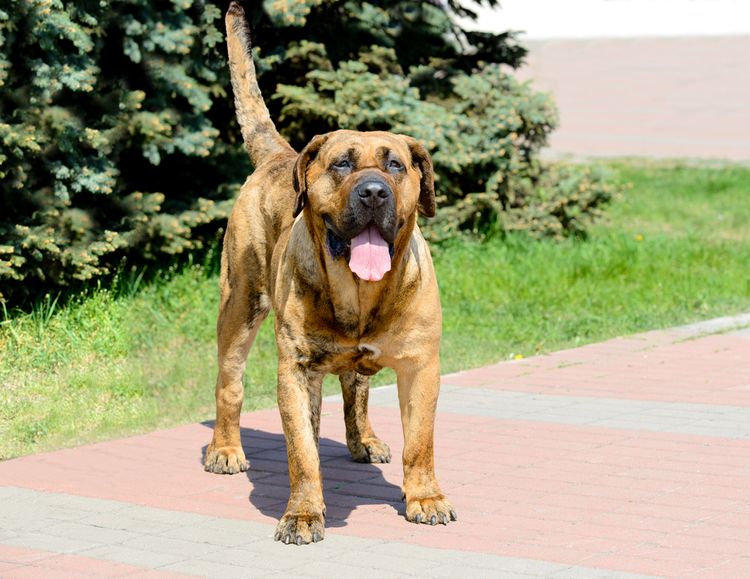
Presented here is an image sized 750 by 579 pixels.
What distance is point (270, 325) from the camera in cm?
1027

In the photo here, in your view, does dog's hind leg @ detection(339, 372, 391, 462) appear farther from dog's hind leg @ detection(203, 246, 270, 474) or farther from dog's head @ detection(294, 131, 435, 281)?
dog's head @ detection(294, 131, 435, 281)

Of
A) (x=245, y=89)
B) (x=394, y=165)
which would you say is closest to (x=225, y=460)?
(x=394, y=165)

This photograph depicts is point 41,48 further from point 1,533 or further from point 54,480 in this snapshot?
point 1,533

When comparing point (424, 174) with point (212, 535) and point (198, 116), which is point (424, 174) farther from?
point (198, 116)

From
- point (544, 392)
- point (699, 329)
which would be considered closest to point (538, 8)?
point (699, 329)

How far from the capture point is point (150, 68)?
1008 cm

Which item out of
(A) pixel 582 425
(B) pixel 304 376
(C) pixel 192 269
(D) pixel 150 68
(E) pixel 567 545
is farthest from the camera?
(C) pixel 192 269

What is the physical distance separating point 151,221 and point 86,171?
2.65 feet

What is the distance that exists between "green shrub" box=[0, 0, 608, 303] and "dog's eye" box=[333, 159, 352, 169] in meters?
3.89

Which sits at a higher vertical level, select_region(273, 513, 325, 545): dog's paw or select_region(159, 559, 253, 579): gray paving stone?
select_region(159, 559, 253, 579): gray paving stone

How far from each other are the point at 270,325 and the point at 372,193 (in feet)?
16.8

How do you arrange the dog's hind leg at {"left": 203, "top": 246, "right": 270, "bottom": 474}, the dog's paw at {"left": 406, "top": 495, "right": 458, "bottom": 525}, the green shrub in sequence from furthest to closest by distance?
the green shrub, the dog's hind leg at {"left": 203, "top": 246, "right": 270, "bottom": 474}, the dog's paw at {"left": 406, "top": 495, "right": 458, "bottom": 525}

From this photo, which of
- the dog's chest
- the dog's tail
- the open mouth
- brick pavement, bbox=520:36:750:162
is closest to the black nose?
the open mouth

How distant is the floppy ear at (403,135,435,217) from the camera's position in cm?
577
